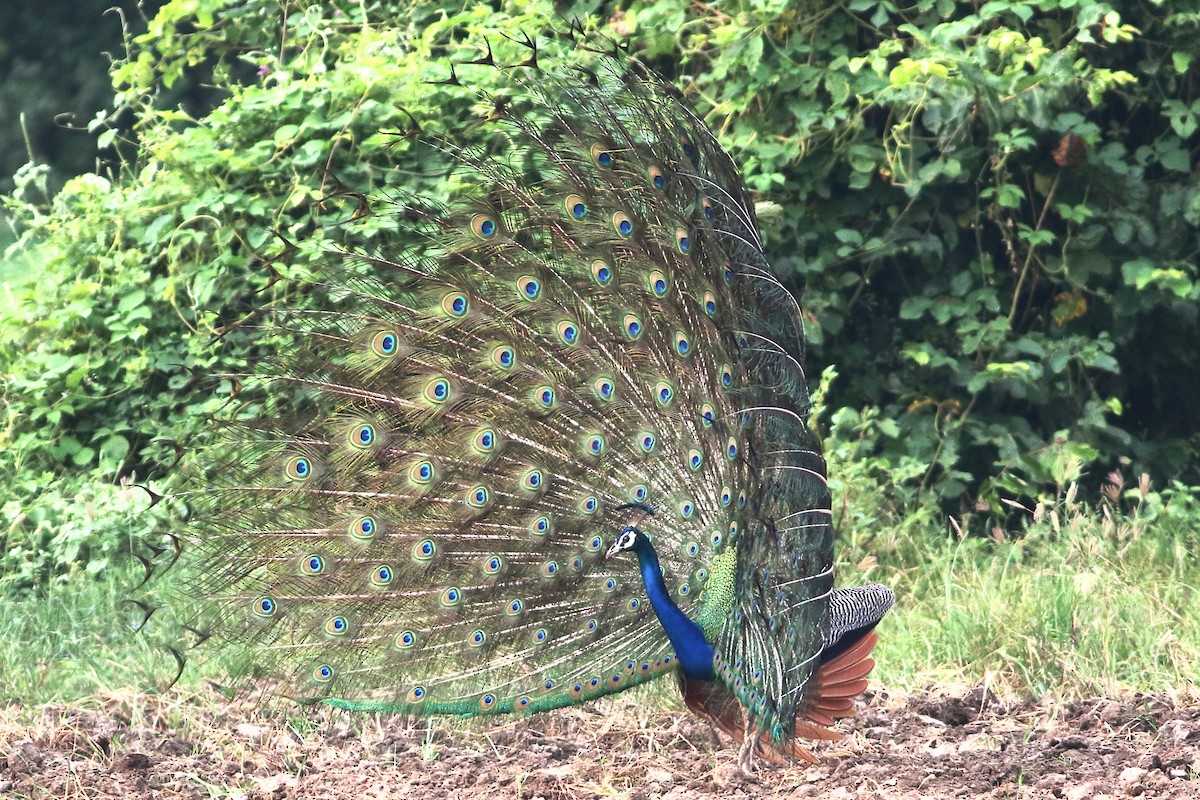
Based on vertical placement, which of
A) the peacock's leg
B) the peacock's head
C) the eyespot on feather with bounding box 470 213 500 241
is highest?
the eyespot on feather with bounding box 470 213 500 241

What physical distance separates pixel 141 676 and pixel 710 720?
6.63ft

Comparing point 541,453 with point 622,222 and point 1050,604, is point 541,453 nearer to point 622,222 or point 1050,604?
point 622,222

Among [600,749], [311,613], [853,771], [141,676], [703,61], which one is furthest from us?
[703,61]

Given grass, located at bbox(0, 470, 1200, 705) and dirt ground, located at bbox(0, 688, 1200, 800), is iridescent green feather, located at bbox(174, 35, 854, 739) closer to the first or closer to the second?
dirt ground, located at bbox(0, 688, 1200, 800)

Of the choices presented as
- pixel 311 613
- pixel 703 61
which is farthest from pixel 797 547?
pixel 703 61

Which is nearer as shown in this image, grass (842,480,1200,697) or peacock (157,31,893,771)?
peacock (157,31,893,771)

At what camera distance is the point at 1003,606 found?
16.5ft

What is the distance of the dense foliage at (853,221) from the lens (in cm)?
631

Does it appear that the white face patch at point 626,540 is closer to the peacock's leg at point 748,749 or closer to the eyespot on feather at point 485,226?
the peacock's leg at point 748,749

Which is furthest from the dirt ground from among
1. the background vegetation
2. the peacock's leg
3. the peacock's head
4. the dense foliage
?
the dense foliage

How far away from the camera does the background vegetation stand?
6.06 meters

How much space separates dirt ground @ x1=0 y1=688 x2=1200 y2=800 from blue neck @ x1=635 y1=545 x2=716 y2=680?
0.37 metres

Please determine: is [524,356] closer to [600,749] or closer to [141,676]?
[600,749]

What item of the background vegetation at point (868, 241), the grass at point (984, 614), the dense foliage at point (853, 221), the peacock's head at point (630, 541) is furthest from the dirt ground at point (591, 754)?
the dense foliage at point (853, 221)
